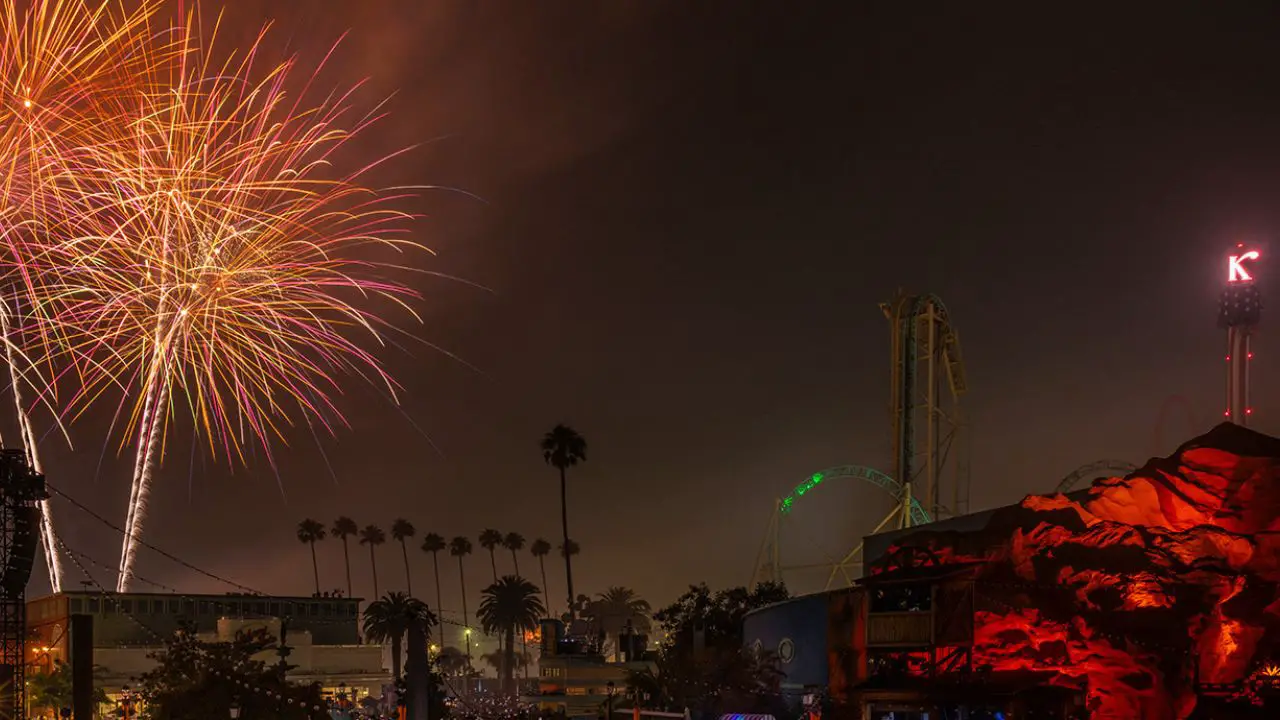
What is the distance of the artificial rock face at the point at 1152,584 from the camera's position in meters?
32.4

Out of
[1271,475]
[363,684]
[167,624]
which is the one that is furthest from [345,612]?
[1271,475]

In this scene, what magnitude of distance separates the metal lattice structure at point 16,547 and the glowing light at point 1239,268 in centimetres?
4033

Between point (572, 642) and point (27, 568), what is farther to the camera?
point (572, 642)

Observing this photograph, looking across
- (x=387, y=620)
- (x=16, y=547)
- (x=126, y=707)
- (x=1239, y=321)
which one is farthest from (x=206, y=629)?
(x=1239, y=321)

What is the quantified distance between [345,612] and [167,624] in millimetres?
13406

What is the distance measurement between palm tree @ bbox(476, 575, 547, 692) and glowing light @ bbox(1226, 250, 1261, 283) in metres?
96.9

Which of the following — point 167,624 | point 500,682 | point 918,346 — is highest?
point 918,346

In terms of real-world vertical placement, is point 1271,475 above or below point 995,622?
above

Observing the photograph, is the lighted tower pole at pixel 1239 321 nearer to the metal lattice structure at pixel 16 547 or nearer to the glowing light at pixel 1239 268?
the glowing light at pixel 1239 268

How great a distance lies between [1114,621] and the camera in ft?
110

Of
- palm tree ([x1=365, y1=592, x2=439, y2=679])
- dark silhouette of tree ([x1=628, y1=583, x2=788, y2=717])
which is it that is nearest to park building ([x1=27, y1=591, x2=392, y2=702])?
palm tree ([x1=365, y1=592, x2=439, y2=679])

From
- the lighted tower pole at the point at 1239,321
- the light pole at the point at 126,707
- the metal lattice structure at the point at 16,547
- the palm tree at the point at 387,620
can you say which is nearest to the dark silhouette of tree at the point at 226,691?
the metal lattice structure at the point at 16,547

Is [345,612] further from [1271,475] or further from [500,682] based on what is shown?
[1271,475]

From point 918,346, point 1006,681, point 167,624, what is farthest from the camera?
point 167,624
